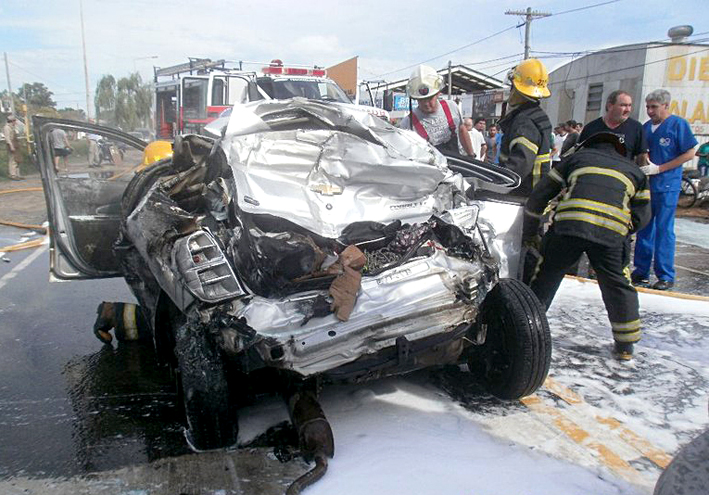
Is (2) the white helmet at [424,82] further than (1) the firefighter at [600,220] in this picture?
Yes

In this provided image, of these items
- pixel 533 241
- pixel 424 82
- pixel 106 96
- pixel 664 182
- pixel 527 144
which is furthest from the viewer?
pixel 106 96

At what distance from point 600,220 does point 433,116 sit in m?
2.16

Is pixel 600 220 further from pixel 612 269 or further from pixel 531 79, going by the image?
pixel 531 79

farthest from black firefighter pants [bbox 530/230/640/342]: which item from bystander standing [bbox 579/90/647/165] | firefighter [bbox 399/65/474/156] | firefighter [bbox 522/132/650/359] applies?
bystander standing [bbox 579/90/647/165]

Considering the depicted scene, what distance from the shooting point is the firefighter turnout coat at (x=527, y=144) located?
13.9 ft

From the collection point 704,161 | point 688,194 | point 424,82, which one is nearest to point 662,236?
point 424,82

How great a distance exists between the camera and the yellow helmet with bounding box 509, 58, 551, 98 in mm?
4297

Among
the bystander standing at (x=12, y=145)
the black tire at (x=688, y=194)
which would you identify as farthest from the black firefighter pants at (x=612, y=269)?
the bystander standing at (x=12, y=145)

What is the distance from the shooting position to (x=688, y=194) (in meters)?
12.1

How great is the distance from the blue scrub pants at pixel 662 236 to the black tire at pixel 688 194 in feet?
22.6

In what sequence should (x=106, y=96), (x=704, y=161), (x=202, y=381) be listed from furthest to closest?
(x=106, y=96), (x=704, y=161), (x=202, y=381)

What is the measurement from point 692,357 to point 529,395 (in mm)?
1444

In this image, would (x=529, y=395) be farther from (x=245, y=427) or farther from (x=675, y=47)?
(x=675, y=47)

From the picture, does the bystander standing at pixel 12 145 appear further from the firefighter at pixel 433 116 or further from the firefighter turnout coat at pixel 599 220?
the firefighter turnout coat at pixel 599 220
